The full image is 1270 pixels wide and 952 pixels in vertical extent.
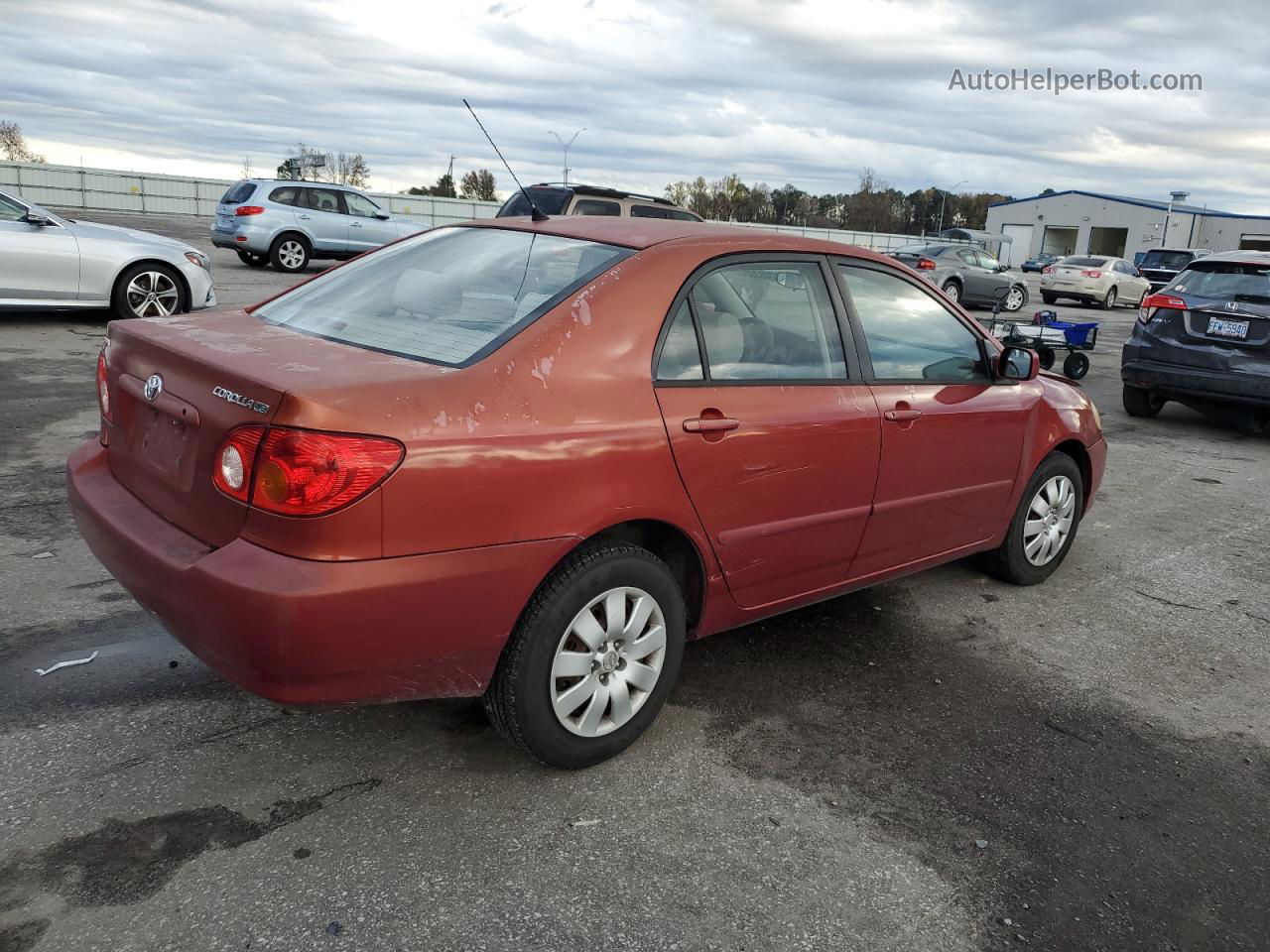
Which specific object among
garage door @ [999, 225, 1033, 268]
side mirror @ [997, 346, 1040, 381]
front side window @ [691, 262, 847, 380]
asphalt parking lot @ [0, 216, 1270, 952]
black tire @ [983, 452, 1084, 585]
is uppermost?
garage door @ [999, 225, 1033, 268]

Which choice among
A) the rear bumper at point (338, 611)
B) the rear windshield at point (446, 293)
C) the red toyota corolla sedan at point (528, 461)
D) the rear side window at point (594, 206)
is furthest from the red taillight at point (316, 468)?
the rear side window at point (594, 206)

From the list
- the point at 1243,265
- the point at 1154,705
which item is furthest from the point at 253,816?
the point at 1243,265

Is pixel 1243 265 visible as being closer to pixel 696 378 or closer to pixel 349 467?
pixel 696 378

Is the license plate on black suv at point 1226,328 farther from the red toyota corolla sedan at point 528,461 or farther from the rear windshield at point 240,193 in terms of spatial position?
the rear windshield at point 240,193

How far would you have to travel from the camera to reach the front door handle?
3100 mm

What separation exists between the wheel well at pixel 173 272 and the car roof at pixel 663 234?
315 inches

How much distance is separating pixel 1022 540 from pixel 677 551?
2.27 meters

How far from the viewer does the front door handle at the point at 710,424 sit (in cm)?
310

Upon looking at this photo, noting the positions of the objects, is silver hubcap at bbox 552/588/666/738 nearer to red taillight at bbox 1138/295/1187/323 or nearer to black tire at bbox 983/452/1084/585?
black tire at bbox 983/452/1084/585

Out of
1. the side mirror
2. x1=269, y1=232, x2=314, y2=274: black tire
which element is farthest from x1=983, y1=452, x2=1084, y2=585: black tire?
x1=269, y1=232, x2=314, y2=274: black tire

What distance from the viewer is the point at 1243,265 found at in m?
8.94

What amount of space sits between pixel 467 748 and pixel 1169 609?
11.4 feet

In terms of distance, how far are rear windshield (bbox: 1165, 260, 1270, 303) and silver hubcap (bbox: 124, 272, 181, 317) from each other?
9850 mm

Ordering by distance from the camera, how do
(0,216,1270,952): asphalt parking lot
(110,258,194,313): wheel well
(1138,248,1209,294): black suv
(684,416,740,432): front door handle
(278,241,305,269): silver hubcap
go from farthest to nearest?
(1138,248,1209,294): black suv < (278,241,305,269): silver hubcap < (110,258,194,313): wheel well < (684,416,740,432): front door handle < (0,216,1270,952): asphalt parking lot
